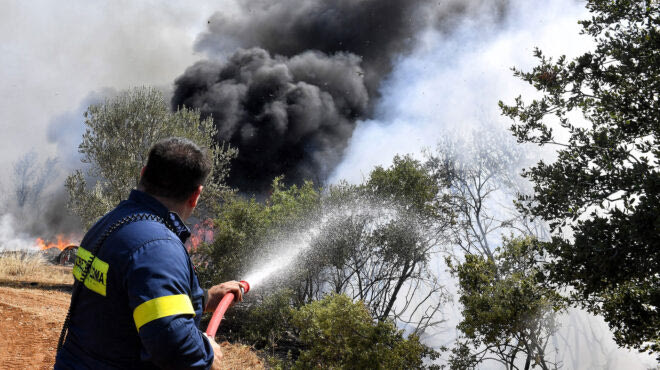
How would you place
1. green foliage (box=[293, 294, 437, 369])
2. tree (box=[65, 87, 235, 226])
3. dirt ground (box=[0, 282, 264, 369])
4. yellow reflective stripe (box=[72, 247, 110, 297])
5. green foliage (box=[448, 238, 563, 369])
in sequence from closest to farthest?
1. yellow reflective stripe (box=[72, 247, 110, 297])
2. green foliage (box=[293, 294, 437, 369])
3. dirt ground (box=[0, 282, 264, 369])
4. green foliage (box=[448, 238, 563, 369])
5. tree (box=[65, 87, 235, 226])

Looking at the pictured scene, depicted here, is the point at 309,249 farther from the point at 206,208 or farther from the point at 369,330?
the point at 206,208

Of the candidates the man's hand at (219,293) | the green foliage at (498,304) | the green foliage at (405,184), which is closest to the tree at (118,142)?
the green foliage at (405,184)

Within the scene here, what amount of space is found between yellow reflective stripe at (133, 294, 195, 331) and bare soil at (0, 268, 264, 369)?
6.07 metres

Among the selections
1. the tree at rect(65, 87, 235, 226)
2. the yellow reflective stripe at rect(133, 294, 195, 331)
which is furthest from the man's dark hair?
the tree at rect(65, 87, 235, 226)

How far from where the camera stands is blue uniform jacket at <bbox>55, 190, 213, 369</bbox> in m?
1.34

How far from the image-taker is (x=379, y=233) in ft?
36.9

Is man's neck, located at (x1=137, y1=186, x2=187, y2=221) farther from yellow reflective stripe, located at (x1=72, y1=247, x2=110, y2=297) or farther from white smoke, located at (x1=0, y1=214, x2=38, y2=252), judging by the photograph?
white smoke, located at (x1=0, y1=214, x2=38, y2=252)

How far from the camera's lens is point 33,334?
266 inches

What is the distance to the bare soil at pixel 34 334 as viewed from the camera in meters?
5.89

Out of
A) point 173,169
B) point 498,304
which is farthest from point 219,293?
point 498,304

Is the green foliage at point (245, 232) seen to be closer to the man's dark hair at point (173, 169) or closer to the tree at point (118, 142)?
the tree at point (118, 142)

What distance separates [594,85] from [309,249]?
8105 millimetres

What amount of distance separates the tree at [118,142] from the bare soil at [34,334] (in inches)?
201

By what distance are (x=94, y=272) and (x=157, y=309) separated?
1.37 feet
